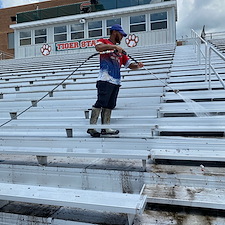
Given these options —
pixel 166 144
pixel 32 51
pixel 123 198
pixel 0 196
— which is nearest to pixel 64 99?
pixel 166 144

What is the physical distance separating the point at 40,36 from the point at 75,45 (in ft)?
6.63

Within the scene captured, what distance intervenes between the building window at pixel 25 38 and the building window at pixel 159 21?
590cm

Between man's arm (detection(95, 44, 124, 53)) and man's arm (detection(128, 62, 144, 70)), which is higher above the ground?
man's arm (detection(95, 44, 124, 53))

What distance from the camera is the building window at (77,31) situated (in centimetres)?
1095

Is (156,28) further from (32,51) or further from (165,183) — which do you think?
(165,183)

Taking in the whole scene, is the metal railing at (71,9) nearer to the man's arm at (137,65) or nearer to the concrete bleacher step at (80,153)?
the man's arm at (137,65)

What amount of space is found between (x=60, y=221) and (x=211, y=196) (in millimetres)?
870

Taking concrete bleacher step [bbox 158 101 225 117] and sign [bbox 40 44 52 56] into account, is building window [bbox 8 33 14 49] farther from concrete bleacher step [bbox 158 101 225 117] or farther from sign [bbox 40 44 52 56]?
concrete bleacher step [bbox 158 101 225 117]

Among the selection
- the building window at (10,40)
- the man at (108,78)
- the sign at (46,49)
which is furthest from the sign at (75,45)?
the building window at (10,40)

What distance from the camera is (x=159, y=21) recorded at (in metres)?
9.96

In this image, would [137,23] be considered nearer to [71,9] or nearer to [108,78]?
[71,9]

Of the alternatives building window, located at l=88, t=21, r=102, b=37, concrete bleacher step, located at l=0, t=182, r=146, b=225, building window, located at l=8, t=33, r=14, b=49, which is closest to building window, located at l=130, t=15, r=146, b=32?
building window, located at l=88, t=21, r=102, b=37

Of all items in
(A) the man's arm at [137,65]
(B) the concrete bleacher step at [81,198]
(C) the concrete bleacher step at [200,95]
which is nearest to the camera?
(B) the concrete bleacher step at [81,198]

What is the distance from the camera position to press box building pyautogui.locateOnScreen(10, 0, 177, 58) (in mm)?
9906
